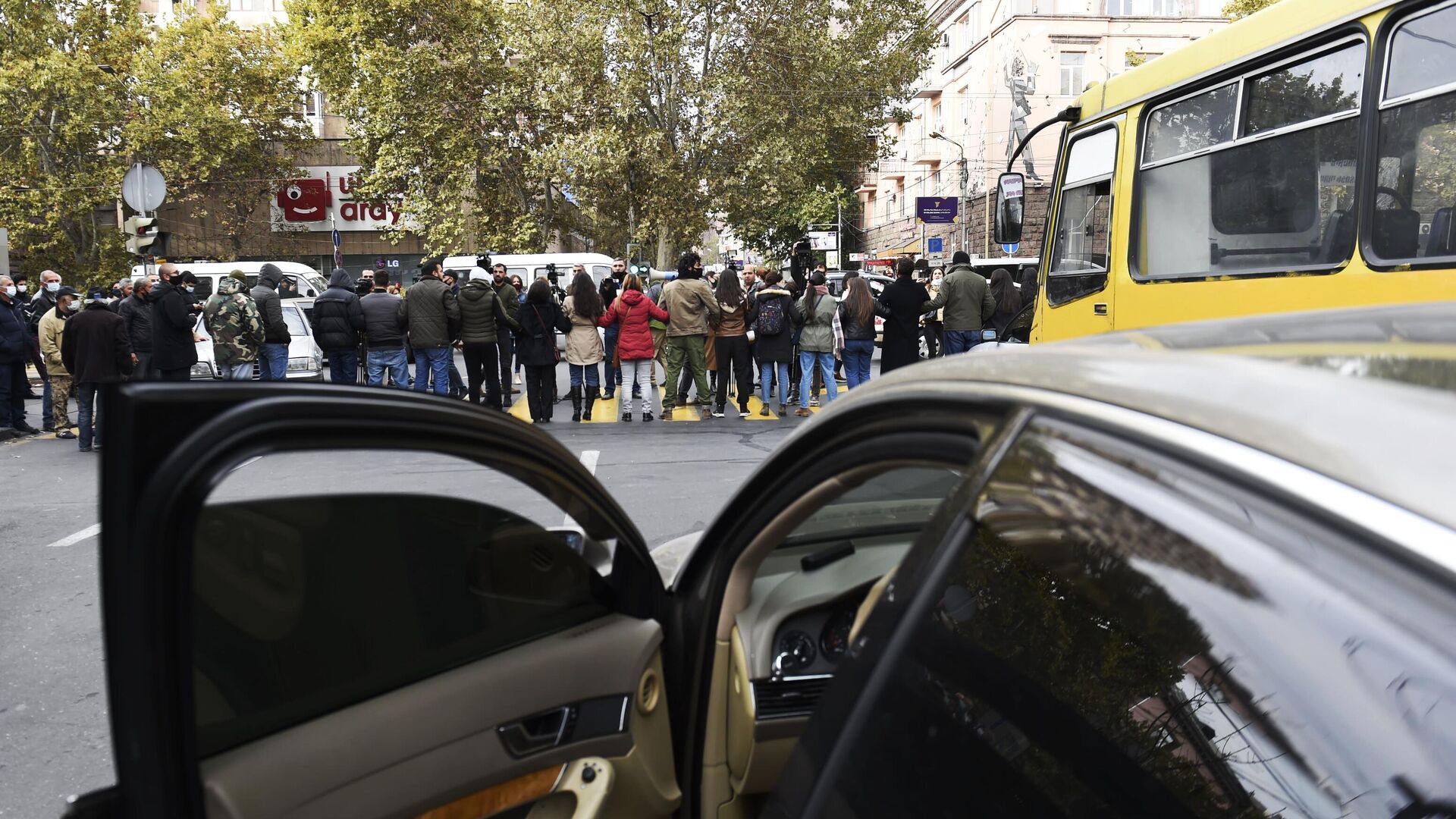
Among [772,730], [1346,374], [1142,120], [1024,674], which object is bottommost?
[772,730]

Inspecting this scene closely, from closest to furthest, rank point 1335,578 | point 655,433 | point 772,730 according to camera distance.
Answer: point 1335,578 → point 772,730 → point 655,433

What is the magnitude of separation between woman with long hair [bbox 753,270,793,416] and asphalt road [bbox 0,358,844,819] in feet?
2.20

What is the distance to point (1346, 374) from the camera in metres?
0.93

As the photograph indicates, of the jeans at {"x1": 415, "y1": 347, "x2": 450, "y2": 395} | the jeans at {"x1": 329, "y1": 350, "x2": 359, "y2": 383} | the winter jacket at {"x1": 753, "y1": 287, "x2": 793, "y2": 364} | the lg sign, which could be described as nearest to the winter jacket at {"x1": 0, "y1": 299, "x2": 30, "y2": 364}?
the jeans at {"x1": 329, "y1": 350, "x2": 359, "y2": 383}

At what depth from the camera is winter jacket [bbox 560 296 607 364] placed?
12227mm

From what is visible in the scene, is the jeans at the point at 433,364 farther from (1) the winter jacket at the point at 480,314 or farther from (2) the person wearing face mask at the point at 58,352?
(2) the person wearing face mask at the point at 58,352

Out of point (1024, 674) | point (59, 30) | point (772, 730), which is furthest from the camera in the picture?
point (59, 30)

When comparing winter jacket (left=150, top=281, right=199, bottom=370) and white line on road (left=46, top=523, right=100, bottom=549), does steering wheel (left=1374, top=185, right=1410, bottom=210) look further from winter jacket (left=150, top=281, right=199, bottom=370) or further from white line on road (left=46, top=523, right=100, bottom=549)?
winter jacket (left=150, top=281, right=199, bottom=370)

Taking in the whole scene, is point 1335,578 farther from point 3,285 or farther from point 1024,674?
point 3,285

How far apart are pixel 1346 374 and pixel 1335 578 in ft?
0.92

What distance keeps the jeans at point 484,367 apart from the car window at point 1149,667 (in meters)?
11.8

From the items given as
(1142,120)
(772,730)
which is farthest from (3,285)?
(772,730)

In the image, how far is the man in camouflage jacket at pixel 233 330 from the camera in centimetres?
1157

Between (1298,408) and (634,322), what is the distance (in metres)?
11.3
